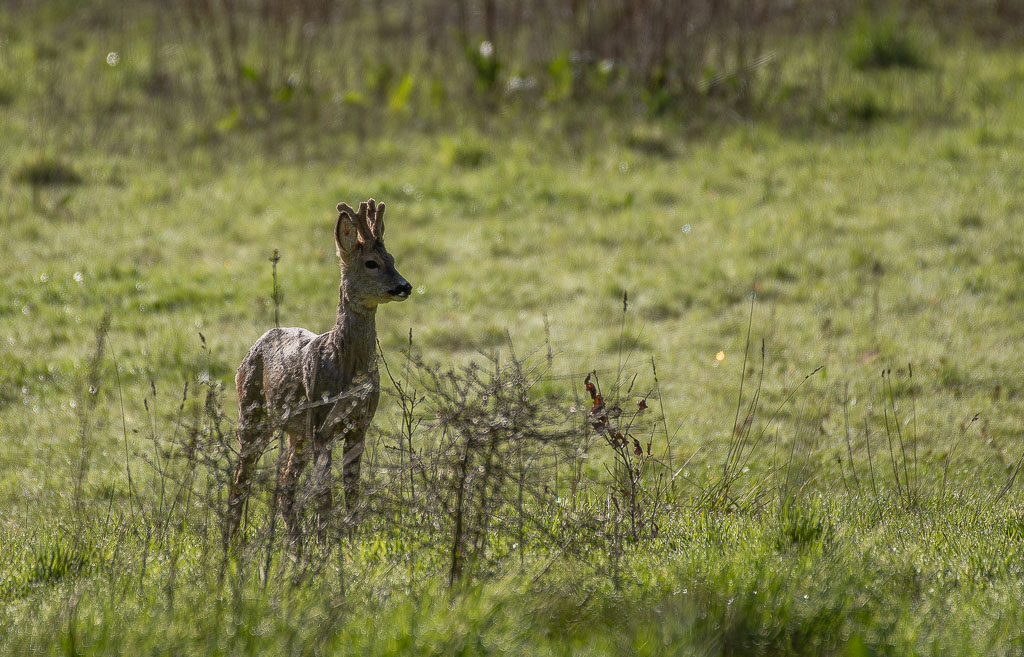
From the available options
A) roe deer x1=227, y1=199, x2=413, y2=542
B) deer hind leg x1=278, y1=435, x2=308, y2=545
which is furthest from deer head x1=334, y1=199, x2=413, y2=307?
deer hind leg x1=278, y1=435, x2=308, y2=545

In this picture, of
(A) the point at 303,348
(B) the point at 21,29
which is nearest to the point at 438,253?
(A) the point at 303,348

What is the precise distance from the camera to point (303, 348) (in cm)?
476

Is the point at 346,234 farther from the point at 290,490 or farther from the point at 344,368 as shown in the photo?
the point at 290,490

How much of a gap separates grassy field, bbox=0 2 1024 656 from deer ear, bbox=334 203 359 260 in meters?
0.85

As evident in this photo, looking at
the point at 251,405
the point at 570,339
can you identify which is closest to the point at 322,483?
the point at 251,405

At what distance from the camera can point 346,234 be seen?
178 inches

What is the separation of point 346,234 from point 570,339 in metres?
3.43

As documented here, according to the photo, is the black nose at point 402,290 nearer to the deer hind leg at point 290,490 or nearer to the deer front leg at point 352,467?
the deer front leg at point 352,467

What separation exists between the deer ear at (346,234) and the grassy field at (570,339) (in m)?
0.85

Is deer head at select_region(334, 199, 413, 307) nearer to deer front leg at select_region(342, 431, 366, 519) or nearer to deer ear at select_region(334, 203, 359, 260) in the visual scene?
deer ear at select_region(334, 203, 359, 260)

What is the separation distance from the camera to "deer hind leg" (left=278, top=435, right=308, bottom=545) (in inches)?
156

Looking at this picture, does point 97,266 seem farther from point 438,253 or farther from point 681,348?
point 681,348

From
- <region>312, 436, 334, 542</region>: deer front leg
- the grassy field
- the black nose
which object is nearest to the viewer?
the grassy field

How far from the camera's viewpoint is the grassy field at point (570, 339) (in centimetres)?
367
